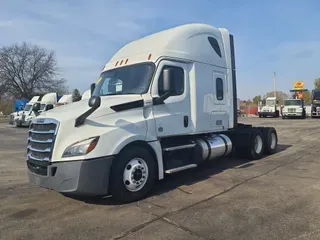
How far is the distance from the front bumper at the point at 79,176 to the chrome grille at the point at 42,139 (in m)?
0.20

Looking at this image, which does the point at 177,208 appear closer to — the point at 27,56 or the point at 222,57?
the point at 222,57

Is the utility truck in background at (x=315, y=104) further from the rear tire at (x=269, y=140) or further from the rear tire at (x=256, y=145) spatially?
the rear tire at (x=256, y=145)

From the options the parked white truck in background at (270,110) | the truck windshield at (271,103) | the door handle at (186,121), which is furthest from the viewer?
the truck windshield at (271,103)

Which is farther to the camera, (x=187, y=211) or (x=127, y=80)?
(x=127, y=80)

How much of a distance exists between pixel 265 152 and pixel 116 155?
6825 mm

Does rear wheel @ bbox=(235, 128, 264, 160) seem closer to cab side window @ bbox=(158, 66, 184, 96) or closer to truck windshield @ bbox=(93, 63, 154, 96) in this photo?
cab side window @ bbox=(158, 66, 184, 96)

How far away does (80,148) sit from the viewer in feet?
15.9

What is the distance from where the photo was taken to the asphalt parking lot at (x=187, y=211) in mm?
4109

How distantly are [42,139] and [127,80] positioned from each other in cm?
209

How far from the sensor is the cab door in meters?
6.05

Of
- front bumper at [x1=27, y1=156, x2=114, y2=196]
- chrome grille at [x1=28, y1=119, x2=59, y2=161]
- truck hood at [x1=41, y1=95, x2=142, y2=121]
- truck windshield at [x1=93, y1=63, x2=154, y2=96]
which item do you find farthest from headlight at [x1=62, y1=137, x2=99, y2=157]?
truck windshield at [x1=93, y1=63, x2=154, y2=96]

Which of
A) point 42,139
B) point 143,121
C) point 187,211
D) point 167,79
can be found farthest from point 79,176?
point 167,79

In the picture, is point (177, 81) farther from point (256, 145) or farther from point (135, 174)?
point (256, 145)

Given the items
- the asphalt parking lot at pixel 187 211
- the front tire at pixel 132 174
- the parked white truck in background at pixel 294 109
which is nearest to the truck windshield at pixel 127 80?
the front tire at pixel 132 174
